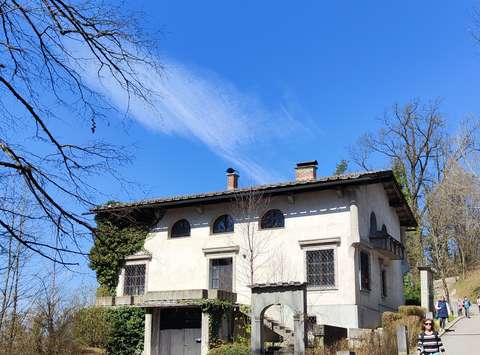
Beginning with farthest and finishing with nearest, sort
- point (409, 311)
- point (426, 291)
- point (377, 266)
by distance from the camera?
point (377, 266), point (426, 291), point (409, 311)

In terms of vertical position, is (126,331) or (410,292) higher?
(410,292)

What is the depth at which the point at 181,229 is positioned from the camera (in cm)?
2816

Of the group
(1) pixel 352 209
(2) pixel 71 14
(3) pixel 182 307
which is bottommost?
(3) pixel 182 307

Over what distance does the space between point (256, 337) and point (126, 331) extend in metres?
8.41

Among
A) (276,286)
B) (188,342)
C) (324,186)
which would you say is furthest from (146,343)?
(324,186)

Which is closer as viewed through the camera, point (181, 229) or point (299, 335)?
point (299, 335)

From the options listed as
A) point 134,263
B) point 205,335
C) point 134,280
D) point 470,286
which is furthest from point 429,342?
point 470,286

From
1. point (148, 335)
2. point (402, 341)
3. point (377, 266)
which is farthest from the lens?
point (377, 266)

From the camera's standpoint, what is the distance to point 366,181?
24062 millimetres

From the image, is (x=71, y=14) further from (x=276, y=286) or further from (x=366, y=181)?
(x=366, y=181)

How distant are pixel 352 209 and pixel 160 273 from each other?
997 cm

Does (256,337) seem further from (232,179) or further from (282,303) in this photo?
(232,179)

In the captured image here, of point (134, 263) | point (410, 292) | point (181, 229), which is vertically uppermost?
point (181, 229)

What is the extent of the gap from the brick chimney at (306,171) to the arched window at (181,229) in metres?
5.93
